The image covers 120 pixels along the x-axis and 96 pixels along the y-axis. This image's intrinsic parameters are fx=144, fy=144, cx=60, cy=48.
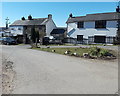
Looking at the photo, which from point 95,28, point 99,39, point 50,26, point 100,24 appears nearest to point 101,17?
point 100,24

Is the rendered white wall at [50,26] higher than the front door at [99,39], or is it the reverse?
the rendered white wall at [50,26]

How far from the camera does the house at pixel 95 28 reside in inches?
1173

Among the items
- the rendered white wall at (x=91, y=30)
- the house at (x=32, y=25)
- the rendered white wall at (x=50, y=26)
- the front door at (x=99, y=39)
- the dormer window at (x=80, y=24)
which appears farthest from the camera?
the rendered white wall at (x=50, y=26)

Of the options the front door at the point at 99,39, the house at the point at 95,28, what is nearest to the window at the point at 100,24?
the house at the point at 95,28

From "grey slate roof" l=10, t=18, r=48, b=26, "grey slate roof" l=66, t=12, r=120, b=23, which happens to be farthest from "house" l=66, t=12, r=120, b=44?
"grey slate roof" l=10, t=18, r=48, b=26

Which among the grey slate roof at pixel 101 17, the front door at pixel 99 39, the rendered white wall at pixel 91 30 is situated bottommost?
the front door at pixel 99 39

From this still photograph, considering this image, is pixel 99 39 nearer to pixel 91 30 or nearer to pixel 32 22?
pixel 91 30

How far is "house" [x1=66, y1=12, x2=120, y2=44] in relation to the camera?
1173 inches

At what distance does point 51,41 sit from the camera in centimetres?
3188

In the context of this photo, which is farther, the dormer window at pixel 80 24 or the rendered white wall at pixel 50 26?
the rendered white wall at pixel 50 26

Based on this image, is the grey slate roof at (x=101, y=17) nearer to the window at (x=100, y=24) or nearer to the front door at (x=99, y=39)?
the window at (x=100, y=24)

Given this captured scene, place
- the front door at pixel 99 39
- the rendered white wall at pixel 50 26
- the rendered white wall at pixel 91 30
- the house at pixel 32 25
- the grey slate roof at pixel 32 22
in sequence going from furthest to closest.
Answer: the grey slate roof at pixel 32 22 < the rendered white wall at pixel 50 26 < the house at pixel 32 25 < the front door at pixel 99 39 < the rendered white wall at pixel 91 30

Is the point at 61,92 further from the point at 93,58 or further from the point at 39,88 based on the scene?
the point at 93,58

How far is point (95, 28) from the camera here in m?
32.1
